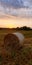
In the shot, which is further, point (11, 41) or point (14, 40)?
point (11, 41)

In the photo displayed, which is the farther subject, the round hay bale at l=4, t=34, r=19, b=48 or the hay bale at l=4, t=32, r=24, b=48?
the round hay bale at l=4, t=34, r=19, b=48

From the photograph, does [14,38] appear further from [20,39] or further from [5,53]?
[5,53]

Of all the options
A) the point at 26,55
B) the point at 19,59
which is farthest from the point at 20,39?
the point at 19,59

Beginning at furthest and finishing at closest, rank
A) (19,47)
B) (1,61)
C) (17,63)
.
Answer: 1. (19,47)
2. (1,61)
3. (17,63)

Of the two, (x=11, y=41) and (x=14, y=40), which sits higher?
(x=14, y=40)

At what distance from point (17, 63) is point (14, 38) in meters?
3.86

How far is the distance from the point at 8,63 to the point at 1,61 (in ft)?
1.84

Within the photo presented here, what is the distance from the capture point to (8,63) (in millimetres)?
7855

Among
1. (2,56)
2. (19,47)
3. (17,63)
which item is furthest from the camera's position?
(19,47)

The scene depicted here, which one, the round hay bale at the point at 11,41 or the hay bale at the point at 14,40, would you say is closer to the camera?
the hay bale at the point at 14,40

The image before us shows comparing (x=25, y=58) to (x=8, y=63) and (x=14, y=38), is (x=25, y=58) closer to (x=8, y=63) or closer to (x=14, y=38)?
(x=8, y=63)

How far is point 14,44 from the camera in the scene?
38.3 ft

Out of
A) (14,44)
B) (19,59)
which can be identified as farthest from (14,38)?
(19,59)

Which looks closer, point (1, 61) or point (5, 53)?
point (1, 61)
